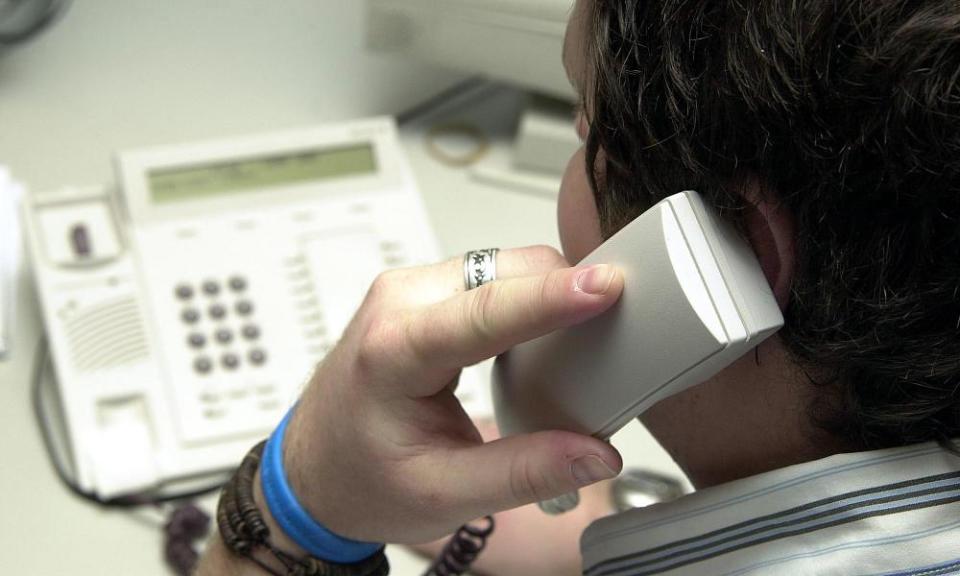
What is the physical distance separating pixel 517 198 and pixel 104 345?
41 cm

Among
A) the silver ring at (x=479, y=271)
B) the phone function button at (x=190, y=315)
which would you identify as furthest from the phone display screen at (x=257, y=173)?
the silver ring at (x=479, y=271)

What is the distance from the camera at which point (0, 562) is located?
75 cm

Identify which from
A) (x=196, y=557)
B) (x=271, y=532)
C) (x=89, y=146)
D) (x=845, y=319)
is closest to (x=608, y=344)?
(x=845, y=319)

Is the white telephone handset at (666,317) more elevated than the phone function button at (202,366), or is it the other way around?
the white telephone handset at (666,317)

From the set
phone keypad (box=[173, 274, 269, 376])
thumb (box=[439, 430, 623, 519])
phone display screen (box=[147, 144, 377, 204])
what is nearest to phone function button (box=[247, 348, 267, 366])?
phone keypad (box=[173, 274, 269, 376])

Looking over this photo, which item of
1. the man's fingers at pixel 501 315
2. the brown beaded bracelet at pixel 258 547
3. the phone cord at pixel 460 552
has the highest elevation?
the man's fingers at pixel 501 315

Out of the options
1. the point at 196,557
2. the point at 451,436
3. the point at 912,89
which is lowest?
the point at 196,557

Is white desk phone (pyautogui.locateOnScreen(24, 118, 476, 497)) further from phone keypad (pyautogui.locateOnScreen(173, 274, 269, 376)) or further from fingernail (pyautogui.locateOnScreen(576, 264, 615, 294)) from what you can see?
fingernail (pyautogui.locateOnScreen(576, 264, 615, 294))

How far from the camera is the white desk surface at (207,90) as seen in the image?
3.28 feet

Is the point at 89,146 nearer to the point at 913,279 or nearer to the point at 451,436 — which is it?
the point at 451,436

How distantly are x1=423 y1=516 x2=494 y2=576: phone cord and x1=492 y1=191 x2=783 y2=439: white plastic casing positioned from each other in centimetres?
26

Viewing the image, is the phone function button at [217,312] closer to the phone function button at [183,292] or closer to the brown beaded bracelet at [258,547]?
the phone function button at [183,292]

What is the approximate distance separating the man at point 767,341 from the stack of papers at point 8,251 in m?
0.38

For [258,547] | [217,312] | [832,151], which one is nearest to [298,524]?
[258,547]
